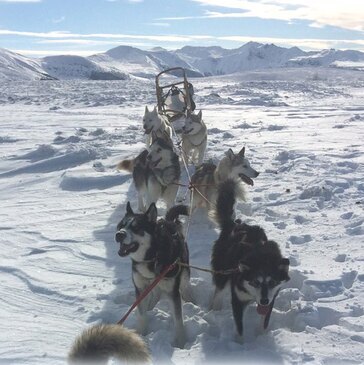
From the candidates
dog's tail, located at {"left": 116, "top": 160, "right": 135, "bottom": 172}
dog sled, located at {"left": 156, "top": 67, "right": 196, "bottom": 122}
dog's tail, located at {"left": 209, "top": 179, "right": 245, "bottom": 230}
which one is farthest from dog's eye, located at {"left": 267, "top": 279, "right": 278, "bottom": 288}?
dog sled, located at {"left": 156, "top": 67, "right": 196, "bottom": 122}

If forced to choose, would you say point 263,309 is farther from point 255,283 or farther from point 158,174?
point 158,174

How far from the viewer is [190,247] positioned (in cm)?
427

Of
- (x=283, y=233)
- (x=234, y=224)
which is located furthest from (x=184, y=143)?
(x=234, y=224)

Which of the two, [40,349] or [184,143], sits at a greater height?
[184,143]

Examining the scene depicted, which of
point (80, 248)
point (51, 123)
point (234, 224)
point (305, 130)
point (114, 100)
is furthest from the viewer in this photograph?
point (114, 100)

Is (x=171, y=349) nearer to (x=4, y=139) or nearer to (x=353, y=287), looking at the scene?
(x=353, y=287)

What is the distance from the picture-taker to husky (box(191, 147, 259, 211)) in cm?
484

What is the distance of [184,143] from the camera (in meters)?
6.77

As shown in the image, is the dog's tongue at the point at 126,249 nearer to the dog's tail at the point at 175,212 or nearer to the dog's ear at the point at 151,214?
the dog's ear at the point at 151,214

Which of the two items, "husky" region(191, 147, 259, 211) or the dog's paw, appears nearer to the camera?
the dog's paw

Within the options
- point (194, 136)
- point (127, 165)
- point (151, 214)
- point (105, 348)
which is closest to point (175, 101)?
point (194, 136)

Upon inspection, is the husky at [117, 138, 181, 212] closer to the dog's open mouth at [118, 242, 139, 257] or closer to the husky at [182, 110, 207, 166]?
the husky at [182, 110, 207, 166]

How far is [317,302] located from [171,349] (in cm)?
100

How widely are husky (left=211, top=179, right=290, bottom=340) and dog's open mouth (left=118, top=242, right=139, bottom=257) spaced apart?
587mm
